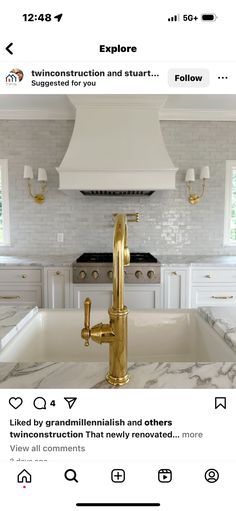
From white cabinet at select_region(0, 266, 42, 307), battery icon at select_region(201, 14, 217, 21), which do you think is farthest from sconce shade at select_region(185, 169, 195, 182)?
battery icon at select_region(201, 14, 217, 21)

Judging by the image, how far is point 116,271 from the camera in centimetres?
67

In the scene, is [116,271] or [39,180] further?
[39,180]

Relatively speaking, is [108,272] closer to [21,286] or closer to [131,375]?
[21,286]

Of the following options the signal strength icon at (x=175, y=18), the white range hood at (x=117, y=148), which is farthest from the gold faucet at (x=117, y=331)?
the white range hood at (x=117, y=148)

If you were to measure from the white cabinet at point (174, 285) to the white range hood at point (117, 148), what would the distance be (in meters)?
0.76

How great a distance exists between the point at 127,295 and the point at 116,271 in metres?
2.10

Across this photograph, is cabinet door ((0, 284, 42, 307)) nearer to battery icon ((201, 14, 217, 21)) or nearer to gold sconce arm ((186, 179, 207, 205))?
gold sconce arm ((186, 179, 207, 205))
